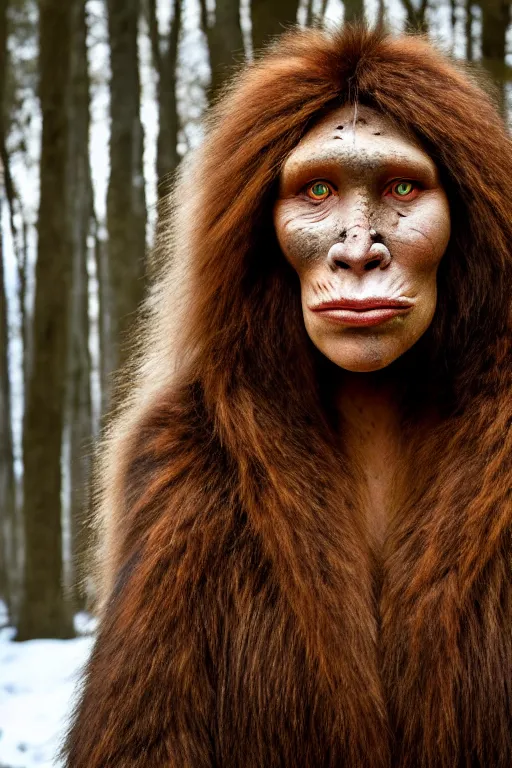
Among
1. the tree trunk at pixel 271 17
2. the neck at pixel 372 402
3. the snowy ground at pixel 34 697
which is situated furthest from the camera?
the tree trunk at pixel 271 17

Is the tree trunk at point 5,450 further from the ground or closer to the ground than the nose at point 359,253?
closer to the ground

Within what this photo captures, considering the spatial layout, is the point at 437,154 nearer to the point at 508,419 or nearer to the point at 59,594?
the point at 508,419

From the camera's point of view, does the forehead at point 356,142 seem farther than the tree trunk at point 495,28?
No

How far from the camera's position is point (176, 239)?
9.47 ft

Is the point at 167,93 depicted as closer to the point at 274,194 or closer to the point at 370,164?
the point at 274,194

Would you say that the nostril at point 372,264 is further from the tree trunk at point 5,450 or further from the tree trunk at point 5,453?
the tree trunk at point 5,450

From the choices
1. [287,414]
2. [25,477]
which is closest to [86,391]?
[25,477]

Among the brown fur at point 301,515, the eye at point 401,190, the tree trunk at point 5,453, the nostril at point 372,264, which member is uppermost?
the eye at point 401,190

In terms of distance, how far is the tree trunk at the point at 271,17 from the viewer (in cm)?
500

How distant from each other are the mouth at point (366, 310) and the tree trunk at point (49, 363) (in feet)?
19.6

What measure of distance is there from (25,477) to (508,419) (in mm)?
6358

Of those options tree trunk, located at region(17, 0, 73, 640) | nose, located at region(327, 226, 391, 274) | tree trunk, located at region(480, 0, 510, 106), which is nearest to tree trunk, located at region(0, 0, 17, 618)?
tree trunk, located at region(17, 0, 73, 640)

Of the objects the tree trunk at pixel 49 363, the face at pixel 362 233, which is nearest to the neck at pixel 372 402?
the face at pixel 362 233

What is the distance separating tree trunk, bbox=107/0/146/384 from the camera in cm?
672
